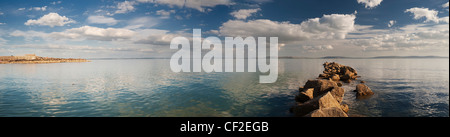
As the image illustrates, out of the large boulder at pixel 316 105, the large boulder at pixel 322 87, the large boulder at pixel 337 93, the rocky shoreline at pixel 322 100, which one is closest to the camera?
the rocky shoreline at pixel 322 100

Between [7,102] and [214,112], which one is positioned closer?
[214,112]

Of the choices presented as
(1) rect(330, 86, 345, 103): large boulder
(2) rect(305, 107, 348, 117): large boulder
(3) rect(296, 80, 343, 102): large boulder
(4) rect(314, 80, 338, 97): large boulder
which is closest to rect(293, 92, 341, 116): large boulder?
(2) rect(305, 107, 348, 117): large boulder

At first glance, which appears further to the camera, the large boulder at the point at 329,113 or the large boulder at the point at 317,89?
the large boulder at the point at 317,89

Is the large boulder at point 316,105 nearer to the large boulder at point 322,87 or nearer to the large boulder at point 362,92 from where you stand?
the large boulder at point 322,87

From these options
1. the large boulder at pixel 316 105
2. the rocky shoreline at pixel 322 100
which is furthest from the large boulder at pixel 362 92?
the large boulder at pixel 316 105

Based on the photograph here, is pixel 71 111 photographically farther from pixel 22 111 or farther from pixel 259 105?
pixel 259 105

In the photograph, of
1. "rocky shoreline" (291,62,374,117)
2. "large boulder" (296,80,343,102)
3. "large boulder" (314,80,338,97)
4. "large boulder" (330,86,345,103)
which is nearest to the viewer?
"rocky shoreline" (291,62,374,117)

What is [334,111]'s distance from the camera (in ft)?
38.8

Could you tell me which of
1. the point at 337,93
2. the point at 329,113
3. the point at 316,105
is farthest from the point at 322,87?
the point at 329,113

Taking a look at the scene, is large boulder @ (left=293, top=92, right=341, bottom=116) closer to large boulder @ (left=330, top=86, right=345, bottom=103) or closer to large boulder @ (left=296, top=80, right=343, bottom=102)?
large boulder @ (left=296, top=80, right=343, bottom=102)

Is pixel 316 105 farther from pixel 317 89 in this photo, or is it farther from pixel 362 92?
pixel 362 92

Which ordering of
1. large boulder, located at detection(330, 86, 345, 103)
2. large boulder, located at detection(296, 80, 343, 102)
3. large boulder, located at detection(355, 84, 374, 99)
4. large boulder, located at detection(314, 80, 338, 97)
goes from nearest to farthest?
large boulder, located at detection(330, 86, 345, 103), large boulder, located at detection(296, 80, 343, 102), large boulder, located at detection(314, 80, 338, 97), large boulder, located at detection(355, 84, 374, 99)
